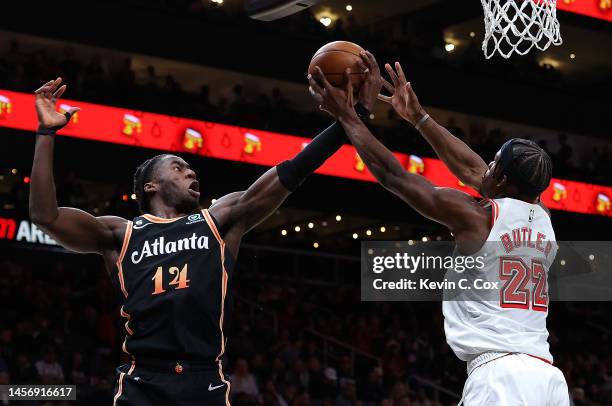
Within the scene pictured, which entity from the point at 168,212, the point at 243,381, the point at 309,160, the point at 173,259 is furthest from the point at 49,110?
the point at 243,381

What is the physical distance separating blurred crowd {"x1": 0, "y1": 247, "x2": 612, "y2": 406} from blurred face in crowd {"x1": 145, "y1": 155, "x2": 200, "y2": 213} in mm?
6731

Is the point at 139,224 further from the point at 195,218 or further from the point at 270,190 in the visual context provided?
the point at 270,190

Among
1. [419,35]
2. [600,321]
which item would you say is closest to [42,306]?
[419,35]

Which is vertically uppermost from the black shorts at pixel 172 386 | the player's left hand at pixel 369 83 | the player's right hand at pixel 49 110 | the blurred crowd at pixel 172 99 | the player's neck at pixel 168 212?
the blurred crowd at pixel 172 99

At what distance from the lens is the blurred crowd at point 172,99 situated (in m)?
15.3

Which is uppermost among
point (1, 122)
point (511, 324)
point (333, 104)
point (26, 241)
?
point (1, 122)

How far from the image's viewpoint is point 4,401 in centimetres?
1054

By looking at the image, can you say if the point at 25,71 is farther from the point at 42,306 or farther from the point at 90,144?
the point at 42,306

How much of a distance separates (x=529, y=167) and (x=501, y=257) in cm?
40

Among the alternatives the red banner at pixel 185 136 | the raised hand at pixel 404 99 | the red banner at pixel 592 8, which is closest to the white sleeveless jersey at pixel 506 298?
the raised hand at pixel 404 99

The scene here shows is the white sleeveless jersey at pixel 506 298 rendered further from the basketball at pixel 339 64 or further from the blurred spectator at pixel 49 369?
the blurred spectator at pixel 49 369

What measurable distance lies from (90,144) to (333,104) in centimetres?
1152

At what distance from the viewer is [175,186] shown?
15.0ft

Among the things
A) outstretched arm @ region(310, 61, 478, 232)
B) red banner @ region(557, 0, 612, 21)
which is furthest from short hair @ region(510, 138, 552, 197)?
red banner @ region(557, 0, 612, 21)
